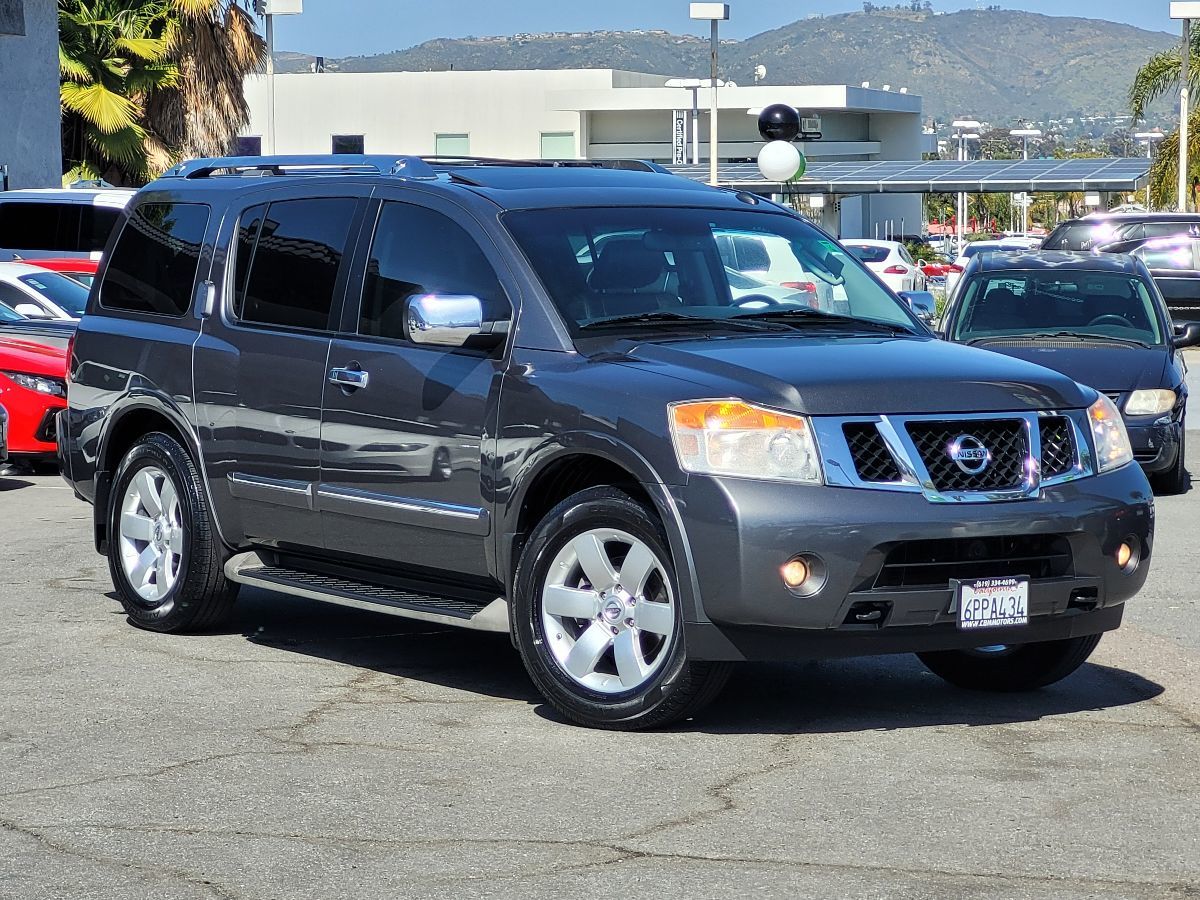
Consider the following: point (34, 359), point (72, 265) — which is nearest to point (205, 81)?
point (72, 265)

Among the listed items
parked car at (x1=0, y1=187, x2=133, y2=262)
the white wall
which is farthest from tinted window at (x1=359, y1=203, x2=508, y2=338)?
the white wall

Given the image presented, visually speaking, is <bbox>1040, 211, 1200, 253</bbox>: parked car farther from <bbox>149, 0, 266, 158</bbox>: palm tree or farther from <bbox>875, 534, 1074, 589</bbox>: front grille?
<bbox>875, 534, 1074, 589</bbox>: front grille

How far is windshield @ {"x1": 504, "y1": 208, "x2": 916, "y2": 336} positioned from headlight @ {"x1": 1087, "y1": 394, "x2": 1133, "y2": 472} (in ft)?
3.10

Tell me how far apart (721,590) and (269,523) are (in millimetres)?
2413

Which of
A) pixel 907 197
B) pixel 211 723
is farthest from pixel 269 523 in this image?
pixel 907 197

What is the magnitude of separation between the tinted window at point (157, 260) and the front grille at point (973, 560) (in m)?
3.56

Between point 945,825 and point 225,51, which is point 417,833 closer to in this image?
point 945,825

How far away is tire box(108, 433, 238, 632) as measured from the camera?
8125mm

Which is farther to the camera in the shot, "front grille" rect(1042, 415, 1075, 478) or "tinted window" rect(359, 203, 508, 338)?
"tinted window" rect(359, 203, 508, 338)

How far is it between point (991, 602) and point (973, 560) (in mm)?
147

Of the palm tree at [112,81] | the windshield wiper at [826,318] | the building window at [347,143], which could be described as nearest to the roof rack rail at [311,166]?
the windshield wiper at [826,318]

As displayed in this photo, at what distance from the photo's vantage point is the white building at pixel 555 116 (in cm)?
8256

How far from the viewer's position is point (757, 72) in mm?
84562

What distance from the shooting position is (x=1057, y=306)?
14.8 m
